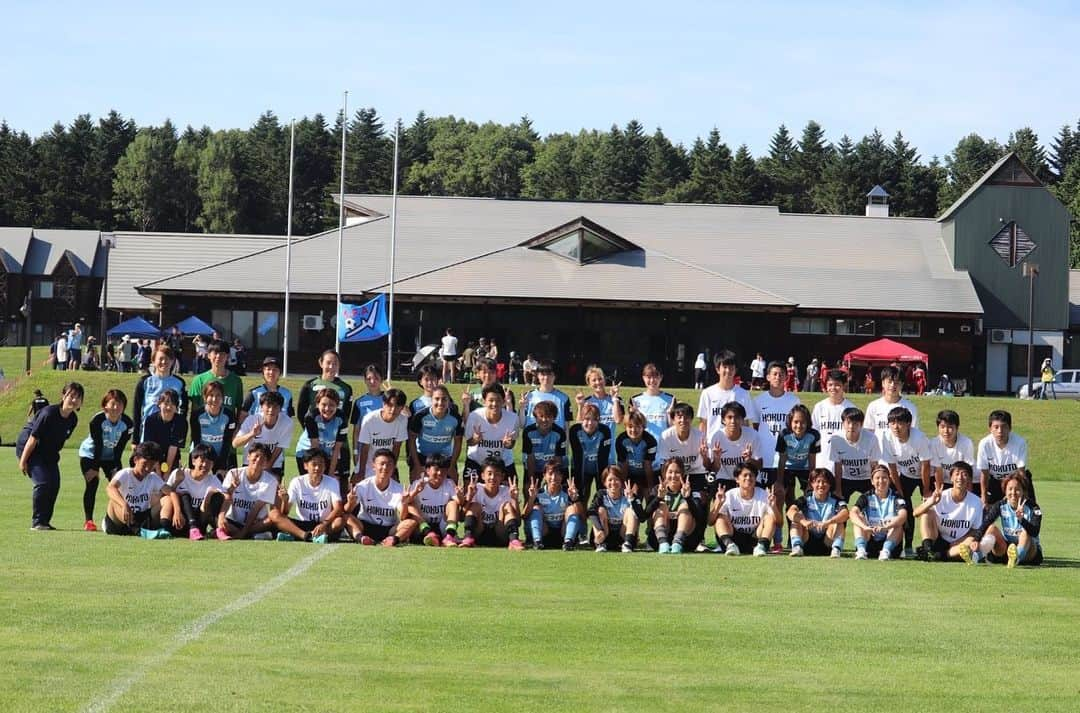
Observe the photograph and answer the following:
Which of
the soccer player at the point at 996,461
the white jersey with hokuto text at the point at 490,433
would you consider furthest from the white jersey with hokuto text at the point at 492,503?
the soccer player at the point at 996,461

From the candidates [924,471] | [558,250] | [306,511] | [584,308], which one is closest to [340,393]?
[306,511]

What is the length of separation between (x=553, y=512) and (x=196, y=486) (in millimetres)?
3665

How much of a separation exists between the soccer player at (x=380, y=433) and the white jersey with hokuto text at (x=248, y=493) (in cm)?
98

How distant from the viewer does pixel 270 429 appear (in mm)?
15242

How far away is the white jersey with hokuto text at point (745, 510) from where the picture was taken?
47.5 ft

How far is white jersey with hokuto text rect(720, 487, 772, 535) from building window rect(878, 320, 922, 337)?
4313 cm

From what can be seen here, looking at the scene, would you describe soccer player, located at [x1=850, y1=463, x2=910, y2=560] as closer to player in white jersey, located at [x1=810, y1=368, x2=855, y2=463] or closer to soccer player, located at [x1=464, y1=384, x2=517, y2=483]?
player in white jersey, located at [x1=810, y1=368, x2=855, y2=463]

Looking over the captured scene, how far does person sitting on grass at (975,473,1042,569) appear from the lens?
13898 millimetres

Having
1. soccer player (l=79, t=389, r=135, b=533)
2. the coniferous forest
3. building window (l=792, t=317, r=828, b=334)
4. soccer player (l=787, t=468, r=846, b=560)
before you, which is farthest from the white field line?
the coniferous forest

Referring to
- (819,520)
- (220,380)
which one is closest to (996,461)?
(819,520)

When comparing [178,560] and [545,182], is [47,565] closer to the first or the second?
[178,560]

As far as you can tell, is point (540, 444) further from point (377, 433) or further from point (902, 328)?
point (902, 328)

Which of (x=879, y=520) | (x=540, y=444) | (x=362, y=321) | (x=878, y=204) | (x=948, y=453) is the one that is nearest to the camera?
(x=879, y=520)

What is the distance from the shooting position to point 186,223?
117 metres
